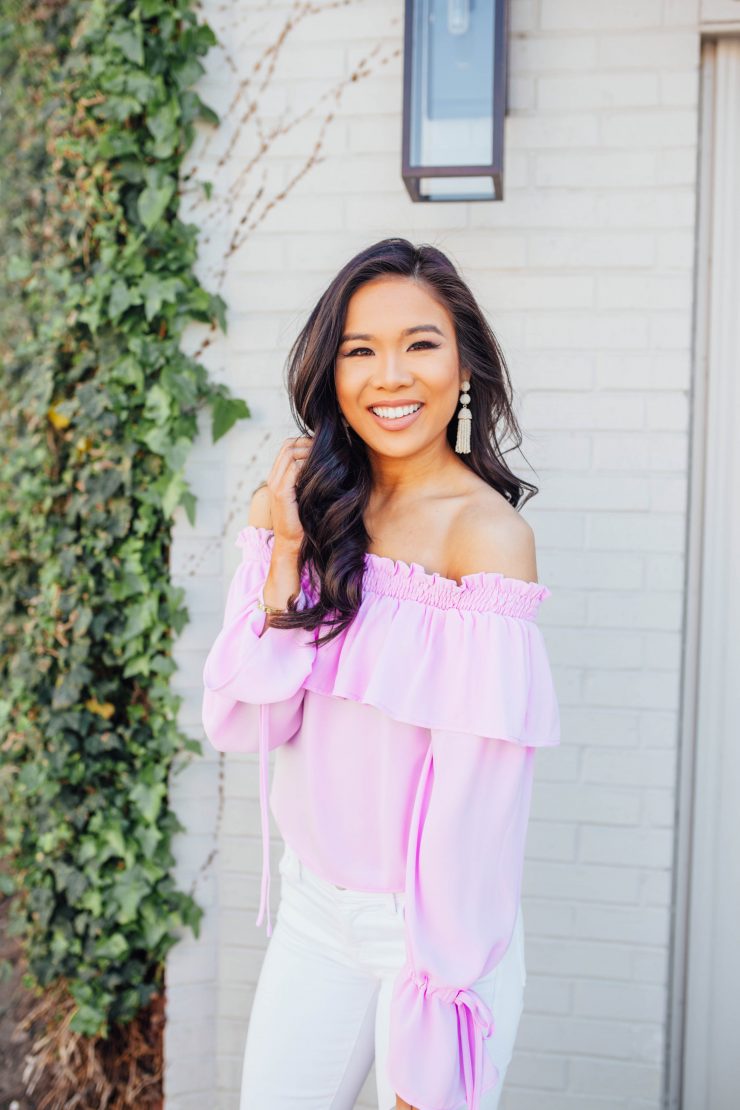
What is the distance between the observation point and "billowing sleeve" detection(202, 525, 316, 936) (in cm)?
161

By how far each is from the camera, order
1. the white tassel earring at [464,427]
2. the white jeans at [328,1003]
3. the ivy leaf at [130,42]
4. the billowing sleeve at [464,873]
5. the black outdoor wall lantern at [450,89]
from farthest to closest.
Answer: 1. the ivy leaf at [130,42]
2. the black outdoor wall lantern at [450,89]
3. the white tassel earring at [464,427]
4. the white jeans at [328,1003]
5. the billowing sleeve at [464,873]

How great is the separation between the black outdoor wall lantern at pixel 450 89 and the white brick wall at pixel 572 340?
307mm

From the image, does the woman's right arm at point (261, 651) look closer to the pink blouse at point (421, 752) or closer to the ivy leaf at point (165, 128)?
the pink blouse at point (421, 752)

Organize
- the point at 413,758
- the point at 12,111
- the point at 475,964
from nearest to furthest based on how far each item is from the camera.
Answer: the point at 475,964 → the point at 413,758 → the point at 12,111

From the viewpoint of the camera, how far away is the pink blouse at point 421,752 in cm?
148

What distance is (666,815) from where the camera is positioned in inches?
97.0

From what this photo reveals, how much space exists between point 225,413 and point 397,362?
1.03 metres

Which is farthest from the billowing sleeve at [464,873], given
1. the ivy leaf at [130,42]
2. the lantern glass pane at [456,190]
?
the ivy leaf at [130,42]

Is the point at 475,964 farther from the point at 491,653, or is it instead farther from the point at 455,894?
the point at 491,653

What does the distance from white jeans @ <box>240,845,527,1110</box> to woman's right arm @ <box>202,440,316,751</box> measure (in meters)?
0.26

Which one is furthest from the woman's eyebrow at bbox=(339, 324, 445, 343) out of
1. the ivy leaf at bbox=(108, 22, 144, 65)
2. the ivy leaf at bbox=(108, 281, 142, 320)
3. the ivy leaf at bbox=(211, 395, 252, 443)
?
the ivy leaf at bbox=(108, 22, 144, 65)

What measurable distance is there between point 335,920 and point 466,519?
0.67 meters

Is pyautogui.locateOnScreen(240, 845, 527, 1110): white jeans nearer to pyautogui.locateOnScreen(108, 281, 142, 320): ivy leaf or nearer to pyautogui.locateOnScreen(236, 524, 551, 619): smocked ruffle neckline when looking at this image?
pyautogui.locateOnScreen(236, 524, 551, 619): smocked ruffle neckline

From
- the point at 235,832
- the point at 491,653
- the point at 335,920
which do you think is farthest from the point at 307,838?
the point at 235,832
